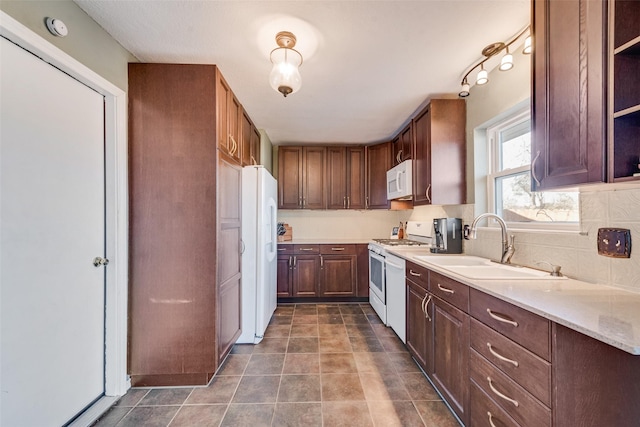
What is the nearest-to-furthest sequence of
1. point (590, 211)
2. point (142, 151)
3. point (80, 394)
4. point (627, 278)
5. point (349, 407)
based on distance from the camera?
point (627, 278) → point (590, 211) → point (80, 394) → point (349, 407) → point (142, 151)

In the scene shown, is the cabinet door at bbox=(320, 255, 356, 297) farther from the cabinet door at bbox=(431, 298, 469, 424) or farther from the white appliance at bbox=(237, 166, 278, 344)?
the cabinet door at bbox=(431, 298, 469, 424)

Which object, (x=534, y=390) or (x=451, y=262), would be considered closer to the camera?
(x=534, y=390)

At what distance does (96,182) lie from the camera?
160cm

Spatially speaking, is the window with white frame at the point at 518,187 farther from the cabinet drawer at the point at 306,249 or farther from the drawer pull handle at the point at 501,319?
the cabinet drawer at the point at 306,249

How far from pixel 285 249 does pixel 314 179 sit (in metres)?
1.17

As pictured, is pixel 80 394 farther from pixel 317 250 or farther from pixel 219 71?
pixel 317 250

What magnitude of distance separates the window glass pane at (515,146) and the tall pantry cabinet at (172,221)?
226 cm

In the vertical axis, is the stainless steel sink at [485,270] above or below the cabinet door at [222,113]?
below

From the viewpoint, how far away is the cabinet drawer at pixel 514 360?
91 cm

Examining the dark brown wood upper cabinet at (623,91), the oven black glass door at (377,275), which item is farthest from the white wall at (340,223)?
the dark brown wood upper cabinet at (623,91)

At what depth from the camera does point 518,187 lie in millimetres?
1938

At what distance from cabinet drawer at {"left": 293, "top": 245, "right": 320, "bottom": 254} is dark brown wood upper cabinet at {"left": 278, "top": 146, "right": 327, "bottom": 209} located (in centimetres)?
64

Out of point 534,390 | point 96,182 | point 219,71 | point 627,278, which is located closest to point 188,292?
point 96,182

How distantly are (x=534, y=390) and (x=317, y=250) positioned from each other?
2.79 metres
